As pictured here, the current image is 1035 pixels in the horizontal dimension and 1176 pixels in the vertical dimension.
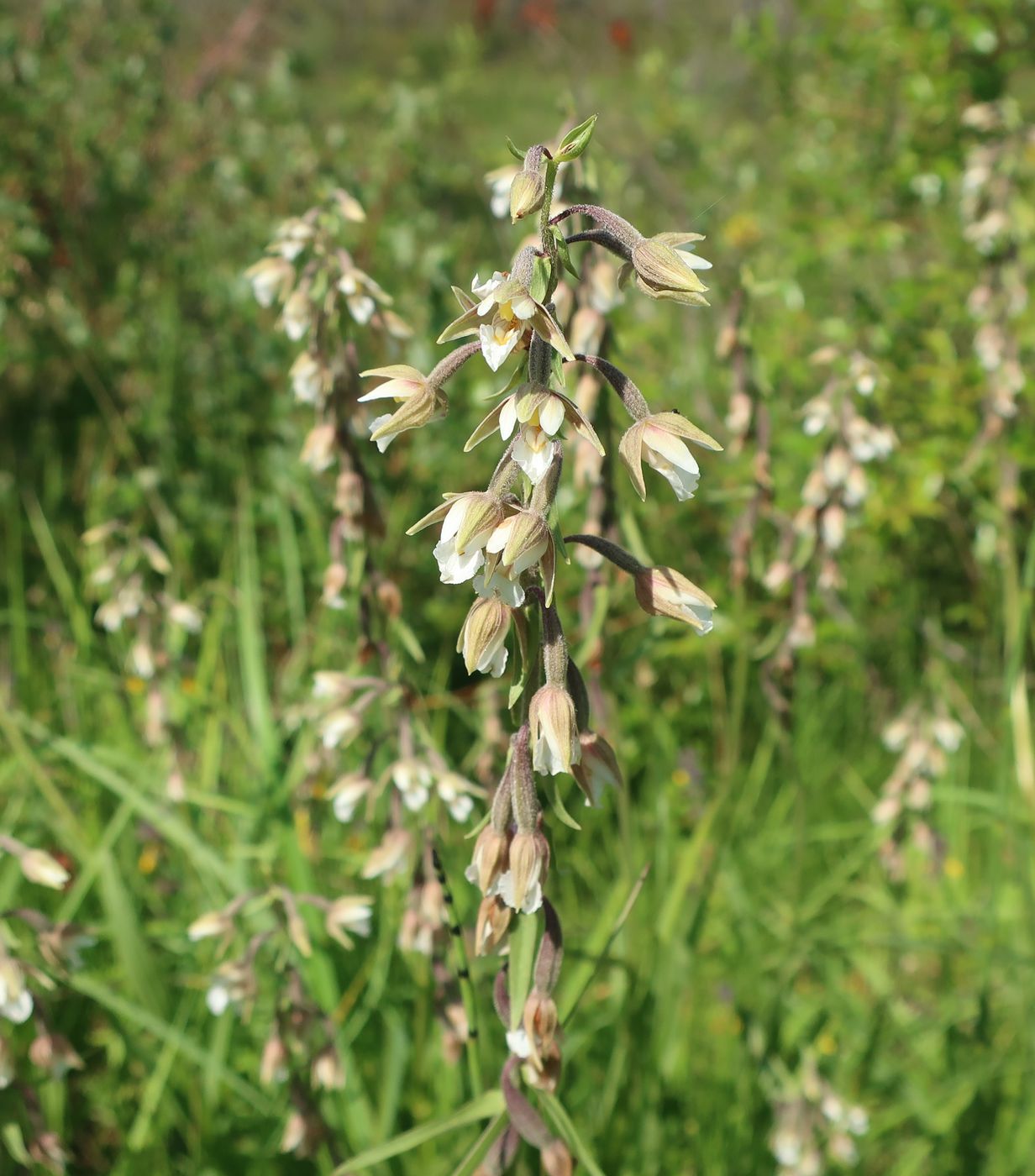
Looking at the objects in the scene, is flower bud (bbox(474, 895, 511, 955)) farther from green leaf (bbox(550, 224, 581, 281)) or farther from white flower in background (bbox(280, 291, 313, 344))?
white flower in background (bbox(280, 291, 313, 344))

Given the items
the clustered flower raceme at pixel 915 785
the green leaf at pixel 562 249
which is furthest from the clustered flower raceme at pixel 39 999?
the clustered flower raceme at pixel 915 785

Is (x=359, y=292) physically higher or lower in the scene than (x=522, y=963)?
higher

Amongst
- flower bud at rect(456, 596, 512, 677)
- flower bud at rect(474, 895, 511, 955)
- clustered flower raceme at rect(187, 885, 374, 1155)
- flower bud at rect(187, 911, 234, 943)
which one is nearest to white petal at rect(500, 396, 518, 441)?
flower bud at rect(456, 596, 512, 677)

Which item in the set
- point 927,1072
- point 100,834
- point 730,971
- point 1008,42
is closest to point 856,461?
point 730,971

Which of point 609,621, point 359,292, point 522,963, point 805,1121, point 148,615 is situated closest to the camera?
point 522,963

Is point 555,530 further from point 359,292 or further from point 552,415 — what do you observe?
point 359,292

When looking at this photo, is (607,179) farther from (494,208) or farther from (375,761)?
(375,761)

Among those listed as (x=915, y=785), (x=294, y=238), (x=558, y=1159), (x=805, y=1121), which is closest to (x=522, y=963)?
(x=558, y=1159)
